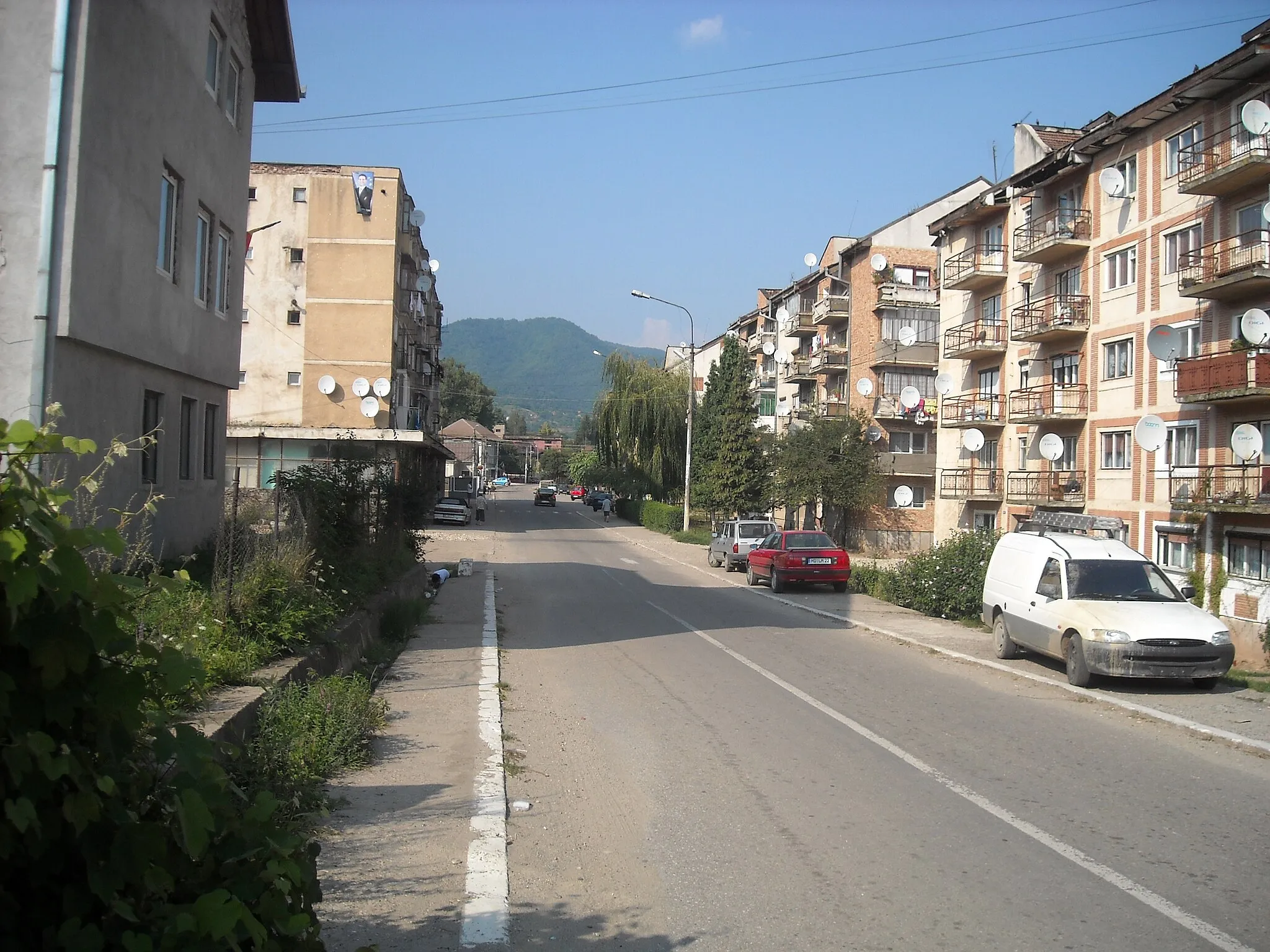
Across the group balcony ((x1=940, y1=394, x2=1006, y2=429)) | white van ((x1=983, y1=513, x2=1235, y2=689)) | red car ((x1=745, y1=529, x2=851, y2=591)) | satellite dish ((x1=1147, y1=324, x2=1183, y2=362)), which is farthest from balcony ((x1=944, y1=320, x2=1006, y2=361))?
white van ((x1=983, y1=513, x2=1235, y2=689))

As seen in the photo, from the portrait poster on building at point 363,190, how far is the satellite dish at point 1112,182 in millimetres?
32442

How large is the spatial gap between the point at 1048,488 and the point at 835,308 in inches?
847

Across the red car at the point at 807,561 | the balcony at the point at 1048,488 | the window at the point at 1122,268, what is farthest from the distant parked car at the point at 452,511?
the window at the point at 1122,268

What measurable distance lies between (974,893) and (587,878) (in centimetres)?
211

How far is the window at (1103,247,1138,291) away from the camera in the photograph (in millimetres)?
28844

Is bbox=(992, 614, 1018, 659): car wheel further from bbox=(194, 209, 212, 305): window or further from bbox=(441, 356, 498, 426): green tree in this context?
bbox=(441, 356, 498, 426): green tree

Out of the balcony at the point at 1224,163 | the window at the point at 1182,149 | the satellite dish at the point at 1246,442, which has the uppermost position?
the window at the point at 1182,149

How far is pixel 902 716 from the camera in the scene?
10242 millimetres

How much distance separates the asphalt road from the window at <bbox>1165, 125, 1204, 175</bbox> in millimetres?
19181

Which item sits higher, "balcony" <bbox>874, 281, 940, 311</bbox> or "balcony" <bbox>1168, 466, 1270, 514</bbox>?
"balcony" <bbox>874, 281, 940, 311</bbox>

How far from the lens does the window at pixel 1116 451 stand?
2941cm

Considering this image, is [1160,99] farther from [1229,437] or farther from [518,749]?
[518,749]

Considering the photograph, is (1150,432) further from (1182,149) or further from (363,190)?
(363,190)

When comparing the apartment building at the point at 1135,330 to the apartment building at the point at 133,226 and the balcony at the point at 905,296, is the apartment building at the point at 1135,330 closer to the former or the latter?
the balcony at the point at 905,296
